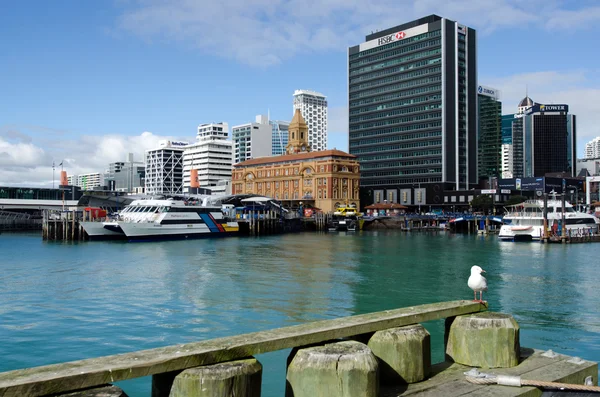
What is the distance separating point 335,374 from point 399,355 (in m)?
1.57

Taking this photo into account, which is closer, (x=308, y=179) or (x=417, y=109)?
(x=308, y=179)

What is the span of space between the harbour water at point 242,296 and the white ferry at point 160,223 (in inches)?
826

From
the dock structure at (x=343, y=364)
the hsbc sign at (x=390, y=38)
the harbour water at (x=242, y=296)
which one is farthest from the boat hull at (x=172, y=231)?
the hsbc sign at (x=390, y=38)

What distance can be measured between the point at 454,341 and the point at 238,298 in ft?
57.9

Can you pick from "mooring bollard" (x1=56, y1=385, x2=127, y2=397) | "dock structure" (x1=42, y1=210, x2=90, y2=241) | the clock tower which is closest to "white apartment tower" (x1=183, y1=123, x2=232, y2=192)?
the clock tower

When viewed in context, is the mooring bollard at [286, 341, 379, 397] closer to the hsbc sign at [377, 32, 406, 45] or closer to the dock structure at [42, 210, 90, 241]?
the dock structure at [42, 210, 90, 241]

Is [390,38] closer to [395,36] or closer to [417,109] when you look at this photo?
[395,36]

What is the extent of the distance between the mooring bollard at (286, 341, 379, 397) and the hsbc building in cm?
14576

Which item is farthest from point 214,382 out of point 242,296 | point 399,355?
point 242,296

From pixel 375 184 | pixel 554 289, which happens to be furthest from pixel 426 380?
pixel 375 184

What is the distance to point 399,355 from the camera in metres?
7.68

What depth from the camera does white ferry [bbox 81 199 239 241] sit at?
69.4m

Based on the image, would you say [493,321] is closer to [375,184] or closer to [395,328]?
[395,328]

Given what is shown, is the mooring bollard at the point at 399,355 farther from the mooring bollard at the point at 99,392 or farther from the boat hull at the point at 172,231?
the boat hull at the point at 172,231
